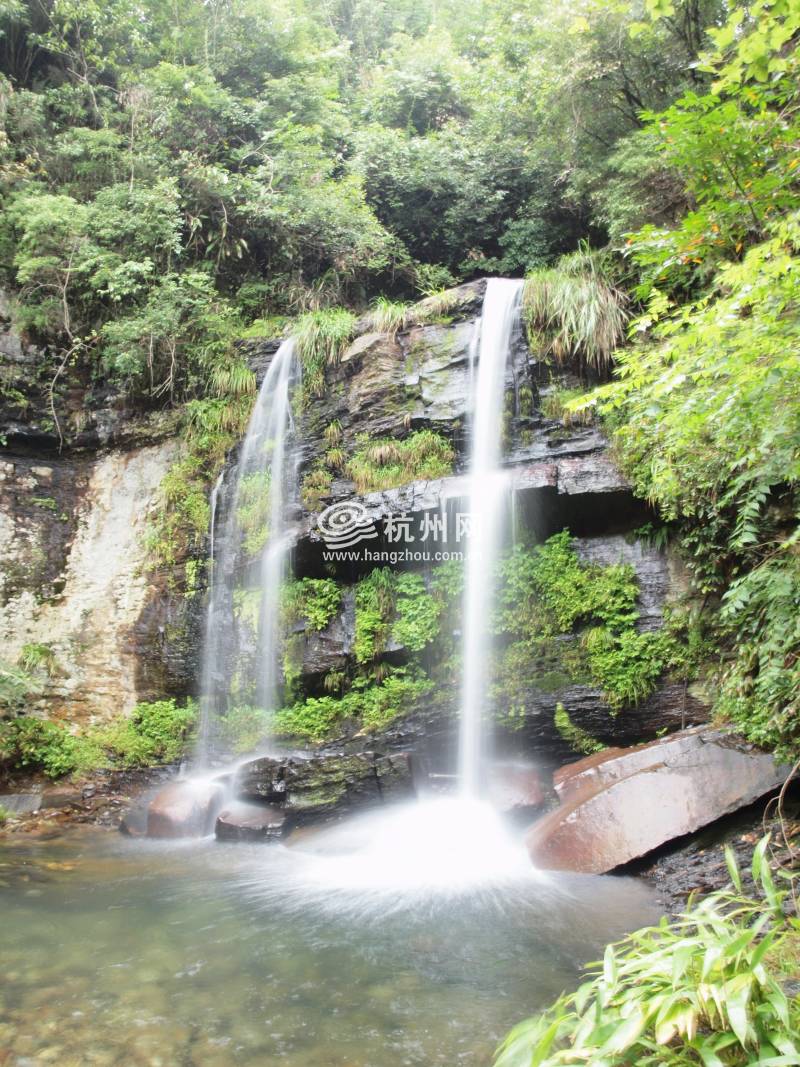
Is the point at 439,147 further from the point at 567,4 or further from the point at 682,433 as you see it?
the point at 682,433

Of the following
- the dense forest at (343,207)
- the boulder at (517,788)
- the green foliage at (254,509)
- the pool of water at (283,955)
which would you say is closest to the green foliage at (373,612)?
the green foliage at (254,509)

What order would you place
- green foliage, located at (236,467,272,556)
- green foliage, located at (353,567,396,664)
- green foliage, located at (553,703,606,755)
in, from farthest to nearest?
1. green foliage, located at (236,467,272,556)
2. green foliage, located at (353,567,396,664)
3. green foliage, located at (553,703,606,755)

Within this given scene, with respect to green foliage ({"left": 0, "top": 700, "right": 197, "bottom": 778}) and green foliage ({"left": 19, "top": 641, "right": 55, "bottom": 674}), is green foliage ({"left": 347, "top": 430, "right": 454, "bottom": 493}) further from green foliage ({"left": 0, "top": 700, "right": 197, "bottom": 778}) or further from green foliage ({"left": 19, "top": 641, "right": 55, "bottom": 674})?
green foliage ({"left": 19, "top": 641, "right": 55, "bottom": 674})

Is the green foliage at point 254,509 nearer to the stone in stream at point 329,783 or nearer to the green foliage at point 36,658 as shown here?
the stone in stream at point 329,783

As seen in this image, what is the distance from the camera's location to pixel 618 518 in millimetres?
7363

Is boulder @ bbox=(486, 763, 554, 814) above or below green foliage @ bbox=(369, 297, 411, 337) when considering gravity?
below

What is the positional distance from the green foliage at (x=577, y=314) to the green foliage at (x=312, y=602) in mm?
4019

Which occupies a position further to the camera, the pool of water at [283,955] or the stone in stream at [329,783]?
the stone in stream at [329,783]

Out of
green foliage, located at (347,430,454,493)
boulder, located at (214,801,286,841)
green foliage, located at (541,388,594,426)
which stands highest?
green foliage, located at (541,388,594,426)

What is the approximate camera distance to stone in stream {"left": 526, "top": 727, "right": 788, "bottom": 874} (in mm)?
5039

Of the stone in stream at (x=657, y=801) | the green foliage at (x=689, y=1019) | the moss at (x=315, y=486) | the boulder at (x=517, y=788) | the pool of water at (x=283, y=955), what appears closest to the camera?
the green foliage at (x=689, y=1019)

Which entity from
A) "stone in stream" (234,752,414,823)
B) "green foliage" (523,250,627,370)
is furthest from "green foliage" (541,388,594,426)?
"stone in stream" (234,752,414,823)

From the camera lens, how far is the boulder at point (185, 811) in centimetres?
684

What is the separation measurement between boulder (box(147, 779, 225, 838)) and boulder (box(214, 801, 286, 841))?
205 mm
